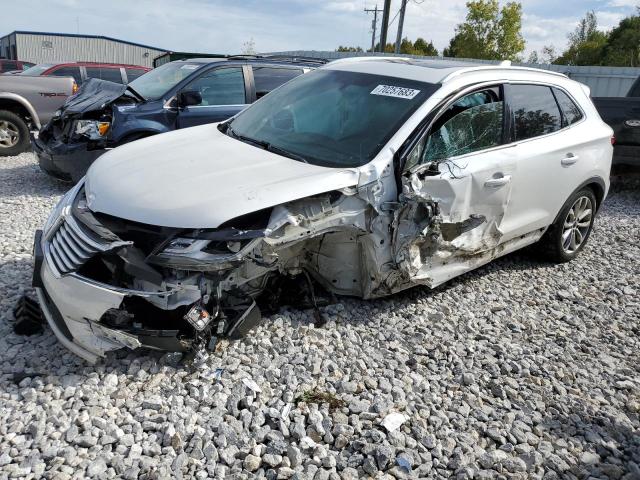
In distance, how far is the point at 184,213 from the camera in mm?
2922

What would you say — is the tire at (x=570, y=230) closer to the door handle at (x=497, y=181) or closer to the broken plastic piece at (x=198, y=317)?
the door handle at (x=497, y=181)

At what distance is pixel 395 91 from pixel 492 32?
109ft

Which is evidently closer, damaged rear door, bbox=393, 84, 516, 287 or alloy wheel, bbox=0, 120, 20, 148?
damaged rear door, bbox=393, 84, 516, 287

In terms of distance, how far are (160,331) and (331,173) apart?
1.36m

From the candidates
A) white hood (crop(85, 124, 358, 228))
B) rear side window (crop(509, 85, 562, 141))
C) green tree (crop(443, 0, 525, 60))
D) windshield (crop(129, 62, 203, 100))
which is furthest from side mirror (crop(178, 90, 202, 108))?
green tree (crop(443, 0, 525, 60))

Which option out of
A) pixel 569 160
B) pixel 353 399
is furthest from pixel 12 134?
pixel 569 160

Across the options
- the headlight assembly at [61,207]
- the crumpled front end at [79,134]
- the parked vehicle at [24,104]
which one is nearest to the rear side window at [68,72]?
the parked vehicle at [24,104]

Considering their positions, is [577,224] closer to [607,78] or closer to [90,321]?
[90,321]

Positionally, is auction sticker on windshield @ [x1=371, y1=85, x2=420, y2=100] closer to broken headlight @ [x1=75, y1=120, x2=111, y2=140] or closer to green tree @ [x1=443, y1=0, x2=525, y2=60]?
broken headlight @ [x1=75, y1=120, x2=111, y2=140]

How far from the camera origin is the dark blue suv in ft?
21.5

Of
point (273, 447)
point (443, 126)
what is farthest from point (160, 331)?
point (443, 126)

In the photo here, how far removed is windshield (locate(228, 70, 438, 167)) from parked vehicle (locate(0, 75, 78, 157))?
248 inches

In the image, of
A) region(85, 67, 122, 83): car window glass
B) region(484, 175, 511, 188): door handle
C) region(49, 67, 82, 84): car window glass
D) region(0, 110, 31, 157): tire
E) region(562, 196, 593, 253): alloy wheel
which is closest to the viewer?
region(484, 175, 511, 188): door handle

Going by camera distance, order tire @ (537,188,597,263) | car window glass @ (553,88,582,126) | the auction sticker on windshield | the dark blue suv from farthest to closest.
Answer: the dark blue suv < tire @ (537,188,597,263) < car window glass @ (553,88,582,126) < the auction sticker on windshield
